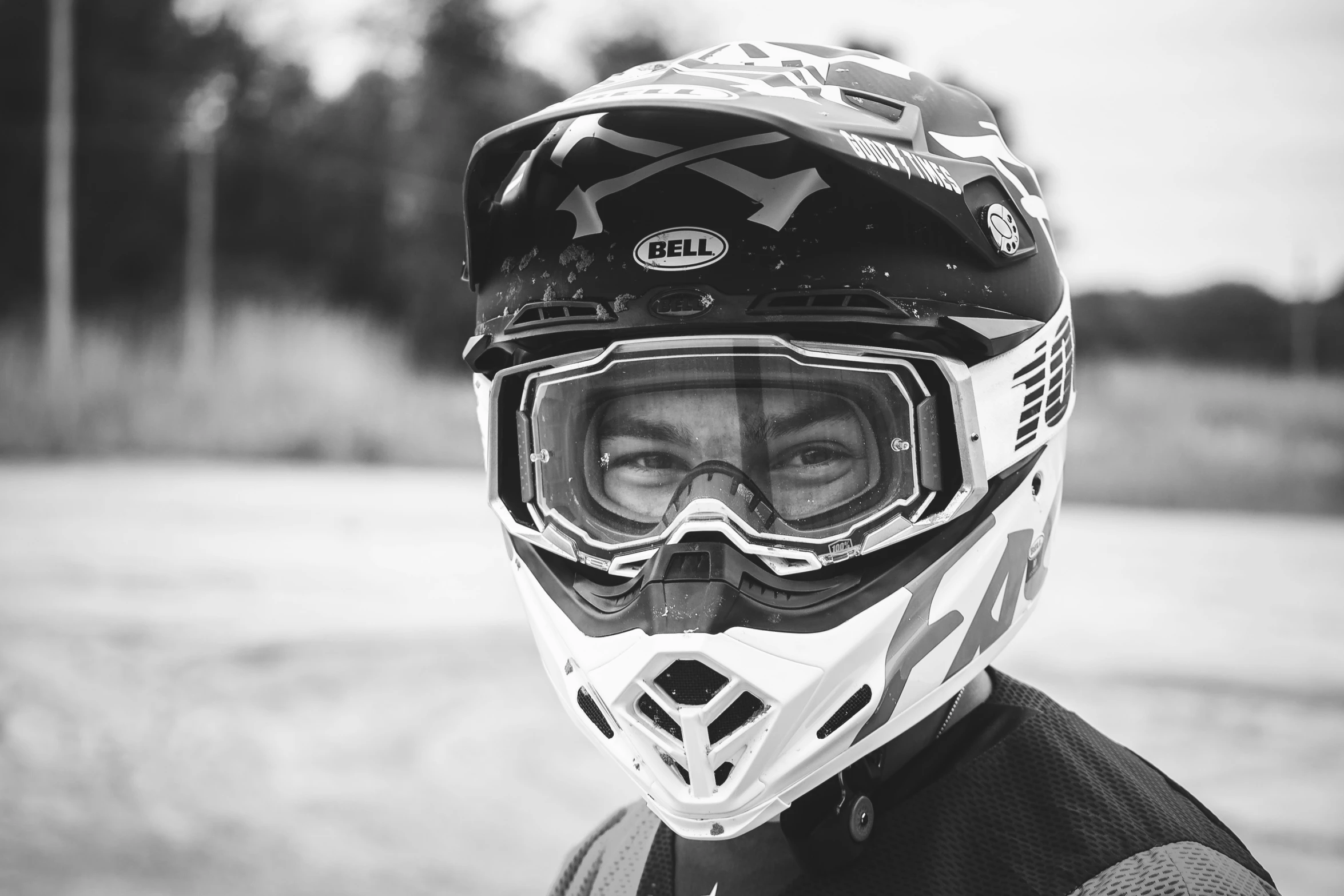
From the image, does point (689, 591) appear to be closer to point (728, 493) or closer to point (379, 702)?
point (728, 493)

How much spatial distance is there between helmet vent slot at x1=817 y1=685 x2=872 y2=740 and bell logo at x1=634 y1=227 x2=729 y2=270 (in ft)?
1.79

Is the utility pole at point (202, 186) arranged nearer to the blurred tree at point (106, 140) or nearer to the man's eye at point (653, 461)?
the blurred tree at point (106, 140)

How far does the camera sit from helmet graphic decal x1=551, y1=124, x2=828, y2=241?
1.48 metres

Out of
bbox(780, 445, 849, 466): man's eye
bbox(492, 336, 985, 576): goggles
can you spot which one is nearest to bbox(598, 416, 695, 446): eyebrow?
bbox(492, 336, 985, 576): goggles

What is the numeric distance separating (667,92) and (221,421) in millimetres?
14982

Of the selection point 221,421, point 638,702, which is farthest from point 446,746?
point 221,421

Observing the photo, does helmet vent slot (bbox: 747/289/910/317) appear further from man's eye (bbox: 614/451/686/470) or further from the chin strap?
the chin strap

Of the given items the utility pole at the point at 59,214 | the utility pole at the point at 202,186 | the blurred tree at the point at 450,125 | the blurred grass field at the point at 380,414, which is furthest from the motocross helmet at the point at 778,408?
the blurred tree at the point at 450,125

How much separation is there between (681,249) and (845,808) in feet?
2.27

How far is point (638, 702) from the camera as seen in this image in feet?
4.76

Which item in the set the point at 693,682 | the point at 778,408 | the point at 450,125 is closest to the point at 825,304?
the point at 778,408

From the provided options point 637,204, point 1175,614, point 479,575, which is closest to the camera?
point 637,204

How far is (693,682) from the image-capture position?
1402mm

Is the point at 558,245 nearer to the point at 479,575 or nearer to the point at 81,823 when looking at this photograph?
the point at 81,823
